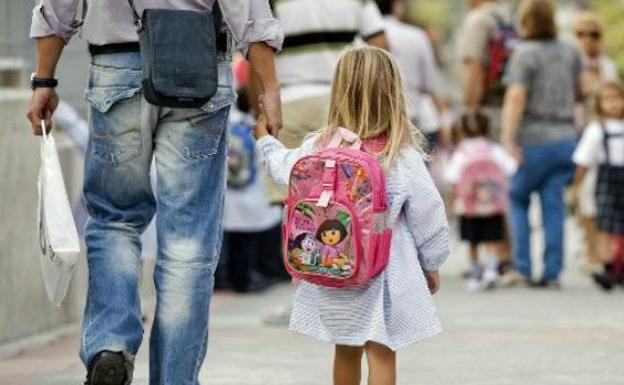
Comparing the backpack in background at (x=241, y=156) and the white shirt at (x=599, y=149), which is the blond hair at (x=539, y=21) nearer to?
the white shirt at (x=599, y=149)

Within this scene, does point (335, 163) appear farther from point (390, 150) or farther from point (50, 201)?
point (50, 201)

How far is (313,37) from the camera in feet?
32.8

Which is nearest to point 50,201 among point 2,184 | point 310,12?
point 2,184

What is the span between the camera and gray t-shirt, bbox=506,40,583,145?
13133 millimetres

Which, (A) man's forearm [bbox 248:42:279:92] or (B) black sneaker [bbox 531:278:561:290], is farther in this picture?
(B) black sneaker [bbox 531:278:561:290]

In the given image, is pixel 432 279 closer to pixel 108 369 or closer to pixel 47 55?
pixel 108 369

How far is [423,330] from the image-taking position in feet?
21.7

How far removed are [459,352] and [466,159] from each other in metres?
4.50

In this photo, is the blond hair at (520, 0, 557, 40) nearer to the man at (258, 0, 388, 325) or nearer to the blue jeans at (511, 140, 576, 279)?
the blue jeans at (511, 140, 576, 279)

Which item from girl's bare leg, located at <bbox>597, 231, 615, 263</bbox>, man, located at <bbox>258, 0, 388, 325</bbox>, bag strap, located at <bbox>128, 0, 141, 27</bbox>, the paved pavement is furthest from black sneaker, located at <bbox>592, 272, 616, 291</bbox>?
bag strap, located at <bbox>128, 0, 141, 27</bbox>

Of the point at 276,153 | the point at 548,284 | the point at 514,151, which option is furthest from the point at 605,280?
the point at 276,153

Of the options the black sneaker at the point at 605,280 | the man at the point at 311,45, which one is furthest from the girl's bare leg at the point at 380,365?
the black sneaker at the point at 605,280

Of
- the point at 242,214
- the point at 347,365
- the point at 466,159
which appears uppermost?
the point at 347,365

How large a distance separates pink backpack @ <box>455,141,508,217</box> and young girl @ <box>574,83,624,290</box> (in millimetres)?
517
